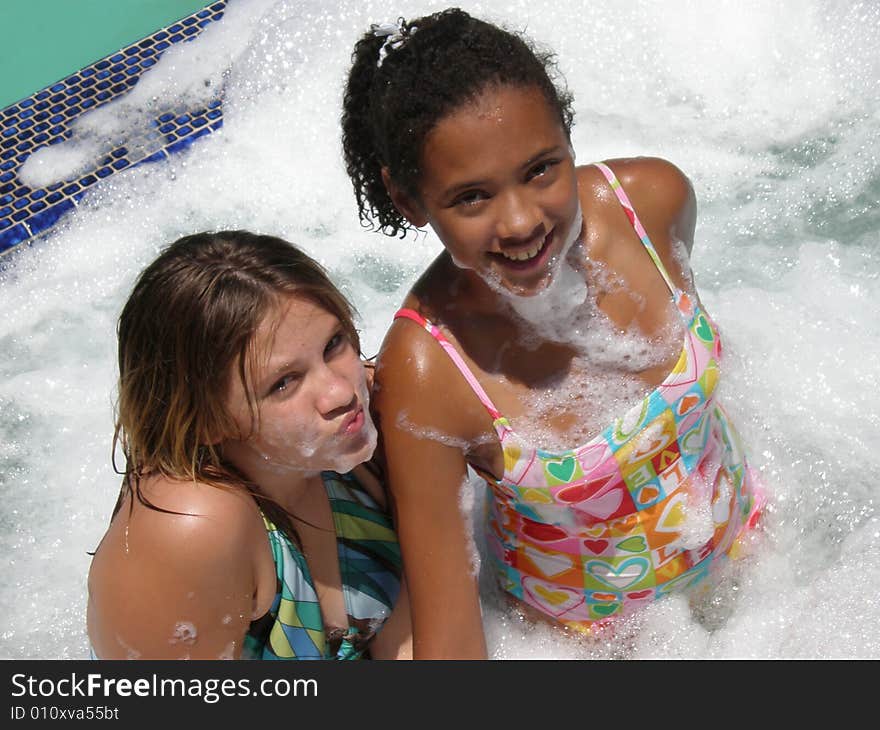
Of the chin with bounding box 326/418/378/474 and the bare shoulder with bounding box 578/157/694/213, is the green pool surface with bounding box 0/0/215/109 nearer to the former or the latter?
the bare shoulder with bounding box 578/157/694/213

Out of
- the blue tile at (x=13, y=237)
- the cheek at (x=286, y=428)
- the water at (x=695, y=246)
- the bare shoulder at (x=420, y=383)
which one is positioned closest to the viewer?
the cheek at (x=286, y=428)

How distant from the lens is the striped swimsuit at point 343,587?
6.86 ft

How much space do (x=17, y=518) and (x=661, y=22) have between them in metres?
3.19

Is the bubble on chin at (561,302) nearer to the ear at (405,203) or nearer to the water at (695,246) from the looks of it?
the ear at (405,203)

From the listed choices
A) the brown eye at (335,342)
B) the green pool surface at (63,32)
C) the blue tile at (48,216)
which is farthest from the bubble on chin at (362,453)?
the green pool surface at (63,32)

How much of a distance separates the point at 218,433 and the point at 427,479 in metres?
0.40

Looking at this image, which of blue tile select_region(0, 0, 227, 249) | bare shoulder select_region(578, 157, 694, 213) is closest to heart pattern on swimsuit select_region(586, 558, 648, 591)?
bare shoulder select_region(578, 157, 694, 213)

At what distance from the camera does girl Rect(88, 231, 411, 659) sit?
1.85m

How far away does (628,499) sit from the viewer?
223 centimetres

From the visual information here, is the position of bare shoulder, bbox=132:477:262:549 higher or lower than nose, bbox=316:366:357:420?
lower

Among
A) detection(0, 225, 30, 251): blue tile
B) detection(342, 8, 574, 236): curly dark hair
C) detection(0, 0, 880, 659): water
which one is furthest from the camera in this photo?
detection(0, 225, 30, 251): blue tile

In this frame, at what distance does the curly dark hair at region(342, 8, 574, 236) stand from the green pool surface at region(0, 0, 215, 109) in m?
4.96
